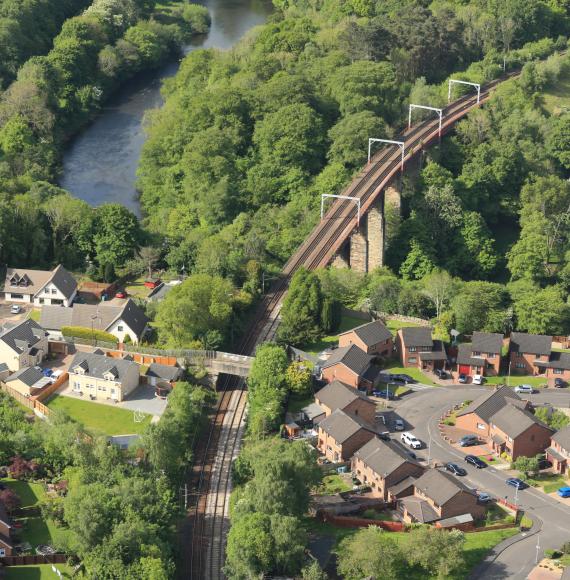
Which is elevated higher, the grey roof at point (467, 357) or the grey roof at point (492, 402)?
the grey roof at point (467, 357)

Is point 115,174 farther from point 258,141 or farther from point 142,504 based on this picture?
point 142,504

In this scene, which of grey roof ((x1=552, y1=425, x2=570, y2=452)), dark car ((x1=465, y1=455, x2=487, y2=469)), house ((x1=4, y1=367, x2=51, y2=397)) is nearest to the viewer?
grey roof ((x1=552, y1=425, x2=570, y2=452))

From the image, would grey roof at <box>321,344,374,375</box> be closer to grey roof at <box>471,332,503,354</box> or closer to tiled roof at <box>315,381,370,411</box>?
tiled roof at <box>315,381,370,411</box>

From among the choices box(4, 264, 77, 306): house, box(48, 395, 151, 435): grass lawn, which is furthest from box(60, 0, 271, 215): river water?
box(48, 395, 151, 435): grass lawn

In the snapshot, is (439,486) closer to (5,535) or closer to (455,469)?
(455,469)

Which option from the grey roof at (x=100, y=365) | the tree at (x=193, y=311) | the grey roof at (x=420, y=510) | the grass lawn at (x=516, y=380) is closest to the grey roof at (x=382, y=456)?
the grey roof at (x=420, y=510)

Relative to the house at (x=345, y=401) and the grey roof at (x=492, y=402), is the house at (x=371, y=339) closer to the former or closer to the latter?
the house at (x=345, y=401)
